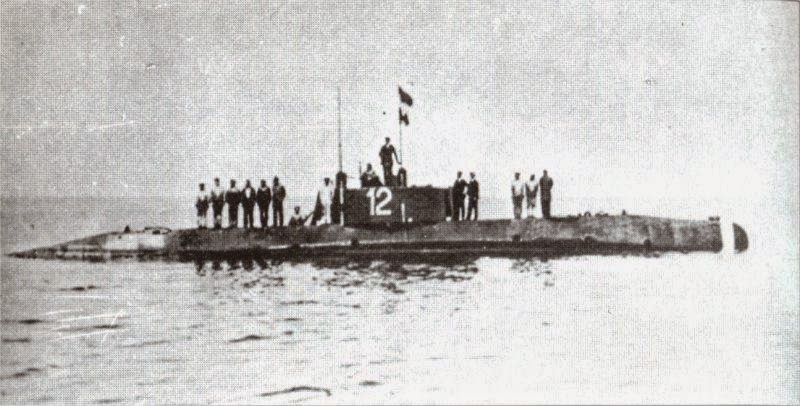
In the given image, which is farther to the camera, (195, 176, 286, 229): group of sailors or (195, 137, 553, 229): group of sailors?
(195, 176, 286, 229): group of sailors

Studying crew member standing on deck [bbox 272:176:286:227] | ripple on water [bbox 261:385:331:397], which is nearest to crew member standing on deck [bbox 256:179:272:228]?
crew member standing on deck [bbox 272:176:286:227]

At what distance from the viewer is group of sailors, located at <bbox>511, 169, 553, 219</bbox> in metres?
14.0

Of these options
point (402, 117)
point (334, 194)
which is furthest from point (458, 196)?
point (402, 117)

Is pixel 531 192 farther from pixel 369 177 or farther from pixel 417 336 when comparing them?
pixel 417 336

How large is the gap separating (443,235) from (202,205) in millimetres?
4204

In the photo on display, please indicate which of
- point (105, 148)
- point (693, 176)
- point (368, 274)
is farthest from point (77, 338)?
point (693, 176)

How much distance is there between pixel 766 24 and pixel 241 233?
29.6 feet

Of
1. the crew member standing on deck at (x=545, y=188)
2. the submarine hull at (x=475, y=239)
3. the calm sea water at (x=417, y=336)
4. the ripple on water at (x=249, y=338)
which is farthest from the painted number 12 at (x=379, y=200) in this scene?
the ripple on water at (x=249, y=338)

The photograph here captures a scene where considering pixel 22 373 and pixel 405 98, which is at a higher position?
pixel 405 98

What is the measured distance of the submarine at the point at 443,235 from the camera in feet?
46.4

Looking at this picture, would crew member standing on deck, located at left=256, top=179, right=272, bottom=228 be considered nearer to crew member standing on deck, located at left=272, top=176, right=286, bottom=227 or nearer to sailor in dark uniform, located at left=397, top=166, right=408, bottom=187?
crew member standing on deck, located at left=272, top=176, right=286, bottom=227

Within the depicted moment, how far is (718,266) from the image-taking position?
12648 mm

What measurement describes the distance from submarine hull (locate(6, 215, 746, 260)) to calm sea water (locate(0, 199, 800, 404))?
1.41m

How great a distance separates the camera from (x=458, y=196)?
1485 centimetres
